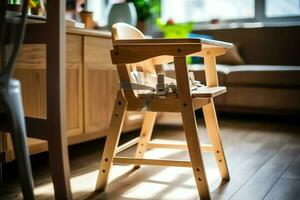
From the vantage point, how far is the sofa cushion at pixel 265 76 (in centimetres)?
292

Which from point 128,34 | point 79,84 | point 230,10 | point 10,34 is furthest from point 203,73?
point 10,34

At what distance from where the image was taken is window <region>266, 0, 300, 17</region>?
3729 millimetres

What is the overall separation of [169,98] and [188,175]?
0.45 meters

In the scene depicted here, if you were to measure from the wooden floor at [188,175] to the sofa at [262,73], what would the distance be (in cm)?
56

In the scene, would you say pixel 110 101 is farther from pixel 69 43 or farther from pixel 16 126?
pixel 16 126

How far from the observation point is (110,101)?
213 centimetres

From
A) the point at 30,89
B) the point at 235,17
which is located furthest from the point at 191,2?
the point at 30,89

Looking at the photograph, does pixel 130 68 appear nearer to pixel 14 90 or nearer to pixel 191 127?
pixel 191 127

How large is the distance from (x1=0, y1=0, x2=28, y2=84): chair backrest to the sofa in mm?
2239

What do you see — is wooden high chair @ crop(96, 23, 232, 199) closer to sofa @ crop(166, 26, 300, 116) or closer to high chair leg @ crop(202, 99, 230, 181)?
high chair leg @ crop(202, 99, 230, 181)

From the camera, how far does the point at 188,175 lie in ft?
5.37

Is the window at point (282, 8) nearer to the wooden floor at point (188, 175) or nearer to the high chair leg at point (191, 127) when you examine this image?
the wooden floor at point (188, 175)

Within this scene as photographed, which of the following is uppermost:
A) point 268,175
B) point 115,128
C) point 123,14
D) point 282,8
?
point 282,8

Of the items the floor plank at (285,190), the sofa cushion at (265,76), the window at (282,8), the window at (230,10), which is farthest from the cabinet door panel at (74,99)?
the window at (282,8)
